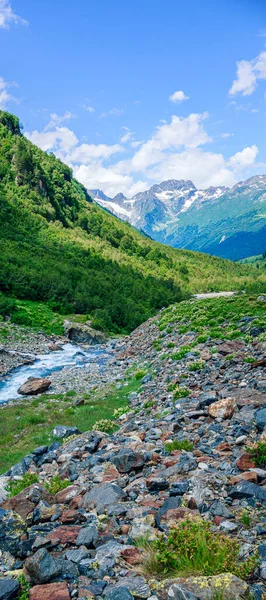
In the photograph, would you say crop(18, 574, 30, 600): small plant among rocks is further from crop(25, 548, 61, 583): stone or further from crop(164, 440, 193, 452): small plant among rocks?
crop(164, 440, 193, 452): small plant among rocks

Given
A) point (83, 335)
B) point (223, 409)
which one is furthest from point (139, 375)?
point (83, 335)

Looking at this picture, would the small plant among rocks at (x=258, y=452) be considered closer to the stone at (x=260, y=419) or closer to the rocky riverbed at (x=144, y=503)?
the rocky riverbed at (x=144, y=503)

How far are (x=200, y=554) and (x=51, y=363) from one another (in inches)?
1368

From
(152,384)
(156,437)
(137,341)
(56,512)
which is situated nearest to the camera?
(56,512)

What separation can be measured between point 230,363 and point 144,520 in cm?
1276

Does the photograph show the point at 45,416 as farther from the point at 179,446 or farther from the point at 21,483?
the point at 179,446

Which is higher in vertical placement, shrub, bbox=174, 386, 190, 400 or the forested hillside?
the forested hillside

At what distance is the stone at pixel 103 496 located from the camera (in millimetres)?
8164

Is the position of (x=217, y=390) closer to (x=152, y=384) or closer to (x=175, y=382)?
(x=175, y=382)

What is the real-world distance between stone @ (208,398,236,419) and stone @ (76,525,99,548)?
6.19m

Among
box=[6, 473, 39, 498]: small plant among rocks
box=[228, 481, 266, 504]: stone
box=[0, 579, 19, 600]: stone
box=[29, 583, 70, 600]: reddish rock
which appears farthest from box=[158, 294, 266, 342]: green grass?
box=[0, 579, 19, 600]: stone

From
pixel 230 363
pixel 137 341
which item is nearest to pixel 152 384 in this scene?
pixel 230 363

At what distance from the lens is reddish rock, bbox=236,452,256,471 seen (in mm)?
8273

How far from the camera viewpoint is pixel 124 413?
19.6 metres
